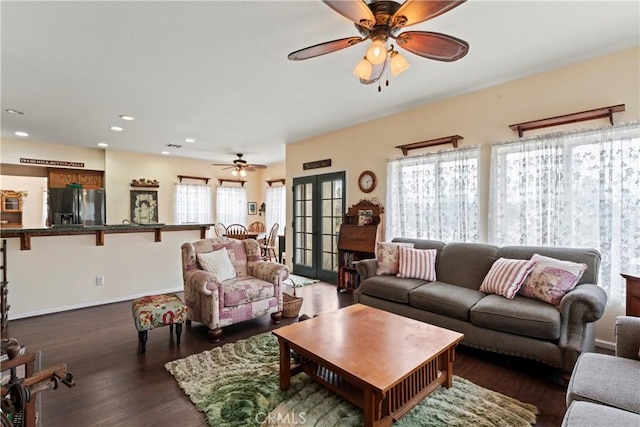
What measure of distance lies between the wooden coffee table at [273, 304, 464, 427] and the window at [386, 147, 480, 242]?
1.76 meters

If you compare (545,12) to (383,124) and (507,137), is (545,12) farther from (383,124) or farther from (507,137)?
(383,124)

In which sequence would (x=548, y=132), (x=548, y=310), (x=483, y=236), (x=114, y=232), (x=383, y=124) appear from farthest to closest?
(x=383, y=124) → (x=114, y=232) → (x=483, y=236) → (x=548, y=132) → (x=548, y=310)

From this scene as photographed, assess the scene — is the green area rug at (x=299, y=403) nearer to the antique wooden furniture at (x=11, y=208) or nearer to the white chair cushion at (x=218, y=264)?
the white chair cushion at (x=218, y=264)

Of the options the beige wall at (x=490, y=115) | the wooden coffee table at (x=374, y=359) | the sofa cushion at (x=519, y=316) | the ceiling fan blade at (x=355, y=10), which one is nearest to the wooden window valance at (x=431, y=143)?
the beige wall at (x=490, y=115)

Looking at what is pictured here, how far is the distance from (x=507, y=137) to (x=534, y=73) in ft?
2.15

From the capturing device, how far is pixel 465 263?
10.6 feet

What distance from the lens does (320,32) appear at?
2.32 metres

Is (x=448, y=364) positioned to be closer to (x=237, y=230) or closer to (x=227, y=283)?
(x=227, y=283)

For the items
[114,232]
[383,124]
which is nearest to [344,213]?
[383,124]

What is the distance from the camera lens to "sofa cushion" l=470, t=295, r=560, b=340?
219 centimetres

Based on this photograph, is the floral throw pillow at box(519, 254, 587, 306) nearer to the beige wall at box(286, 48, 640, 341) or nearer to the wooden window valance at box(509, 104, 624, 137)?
the beige wall at box(286, 48, 640, 341)

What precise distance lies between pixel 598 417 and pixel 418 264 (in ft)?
7.28

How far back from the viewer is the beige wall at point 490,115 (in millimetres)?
2639

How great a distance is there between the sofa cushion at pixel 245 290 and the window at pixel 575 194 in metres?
2.62
